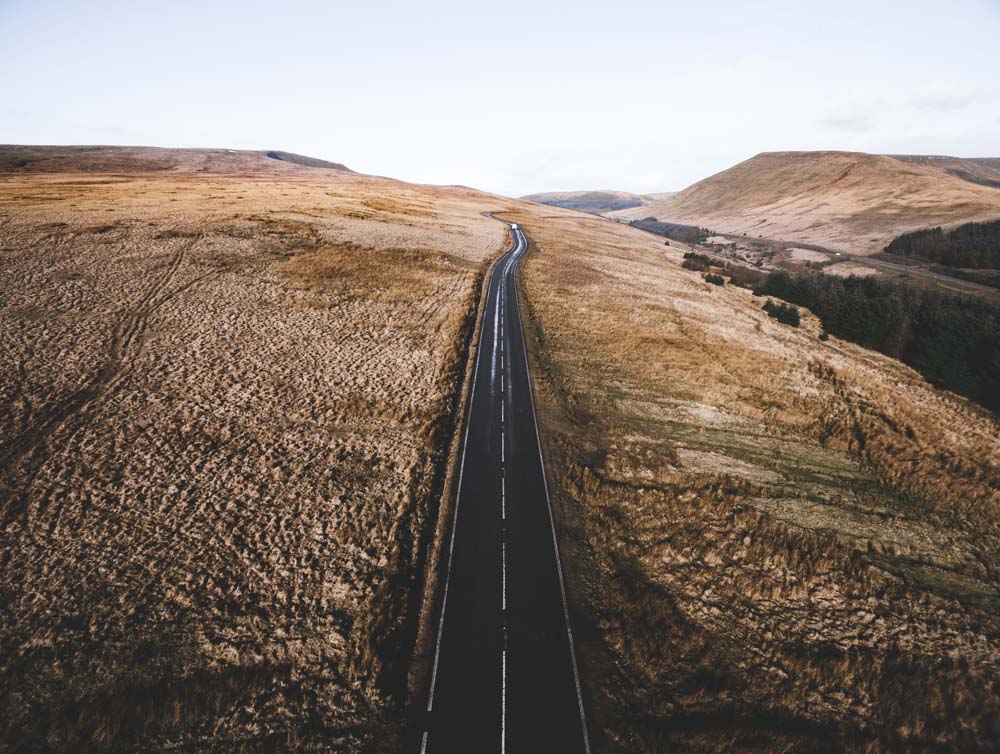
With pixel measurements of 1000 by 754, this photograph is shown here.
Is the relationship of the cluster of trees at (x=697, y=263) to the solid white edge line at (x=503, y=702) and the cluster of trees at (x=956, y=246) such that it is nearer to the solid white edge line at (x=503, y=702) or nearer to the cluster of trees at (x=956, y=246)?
the cluster of trees at (x=956, y=246)

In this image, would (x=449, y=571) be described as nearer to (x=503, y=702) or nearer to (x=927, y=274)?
(x=503, y=702)

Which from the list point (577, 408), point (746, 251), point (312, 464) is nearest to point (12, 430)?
point (312, 464)

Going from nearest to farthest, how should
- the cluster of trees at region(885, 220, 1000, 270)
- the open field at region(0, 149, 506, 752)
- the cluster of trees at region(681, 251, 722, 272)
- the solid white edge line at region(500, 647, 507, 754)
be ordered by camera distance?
the solid white edge line at region(500, 647, 507, 754) → the open field at region(0, 149, 506, 752) → the cluster of trees at region(681, 251, 722, 272) → the cluster of trees at region(885, 220, 1000, 270)

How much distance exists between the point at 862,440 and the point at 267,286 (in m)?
48.8

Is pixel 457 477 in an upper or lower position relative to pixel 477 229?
lower

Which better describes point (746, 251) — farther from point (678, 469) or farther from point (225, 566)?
point (225, 566)

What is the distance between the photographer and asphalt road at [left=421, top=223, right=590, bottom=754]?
10.8 m

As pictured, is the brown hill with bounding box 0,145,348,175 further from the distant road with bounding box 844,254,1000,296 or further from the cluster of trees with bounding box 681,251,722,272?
the distant road with bounding box 844,254,1000,296

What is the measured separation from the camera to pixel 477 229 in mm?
88562

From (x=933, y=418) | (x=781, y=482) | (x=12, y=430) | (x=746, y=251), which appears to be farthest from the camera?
(x=746, y=251)

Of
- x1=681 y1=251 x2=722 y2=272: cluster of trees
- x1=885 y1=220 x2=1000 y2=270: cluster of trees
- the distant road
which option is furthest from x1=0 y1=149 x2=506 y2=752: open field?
x1=885 y1=220 x2=1000 y2=270: cluster of trees

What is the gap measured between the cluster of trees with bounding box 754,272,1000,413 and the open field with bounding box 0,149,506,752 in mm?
41575

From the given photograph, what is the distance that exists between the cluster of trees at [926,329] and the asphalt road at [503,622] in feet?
126

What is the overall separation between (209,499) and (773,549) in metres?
23.1
